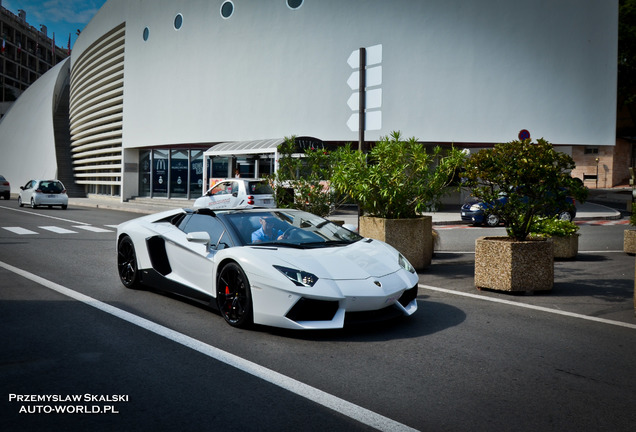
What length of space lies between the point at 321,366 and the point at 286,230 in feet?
7.57

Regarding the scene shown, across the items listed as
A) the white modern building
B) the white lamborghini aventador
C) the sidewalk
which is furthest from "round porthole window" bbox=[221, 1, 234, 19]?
the white lamborghini aventador

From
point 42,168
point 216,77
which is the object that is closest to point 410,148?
point 216,77

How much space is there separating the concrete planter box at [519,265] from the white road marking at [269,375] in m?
4.39

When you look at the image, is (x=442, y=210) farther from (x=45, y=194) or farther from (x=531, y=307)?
(x=531, y=307)

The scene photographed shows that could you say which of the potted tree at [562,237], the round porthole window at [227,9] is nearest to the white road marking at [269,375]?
the potted tree at [562,237]

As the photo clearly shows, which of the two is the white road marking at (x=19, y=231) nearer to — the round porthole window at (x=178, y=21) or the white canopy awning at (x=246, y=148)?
the white canopy awning at (x=246, y=148)

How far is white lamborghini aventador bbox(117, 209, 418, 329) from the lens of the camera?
17.8ft

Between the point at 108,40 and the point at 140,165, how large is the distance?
1067cm

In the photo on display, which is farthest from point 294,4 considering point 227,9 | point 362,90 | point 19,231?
point 362,90

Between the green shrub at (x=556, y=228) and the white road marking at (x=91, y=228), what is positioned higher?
the green shrub at (x=556, y=228)

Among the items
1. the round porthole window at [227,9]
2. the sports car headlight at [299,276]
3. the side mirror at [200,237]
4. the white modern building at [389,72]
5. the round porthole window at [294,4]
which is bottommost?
the sports car headlight at [299,276]

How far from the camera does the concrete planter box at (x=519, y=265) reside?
7871mm

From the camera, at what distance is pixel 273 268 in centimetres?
556

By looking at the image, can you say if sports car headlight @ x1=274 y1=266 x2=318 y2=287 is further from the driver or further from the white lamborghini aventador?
the driver
